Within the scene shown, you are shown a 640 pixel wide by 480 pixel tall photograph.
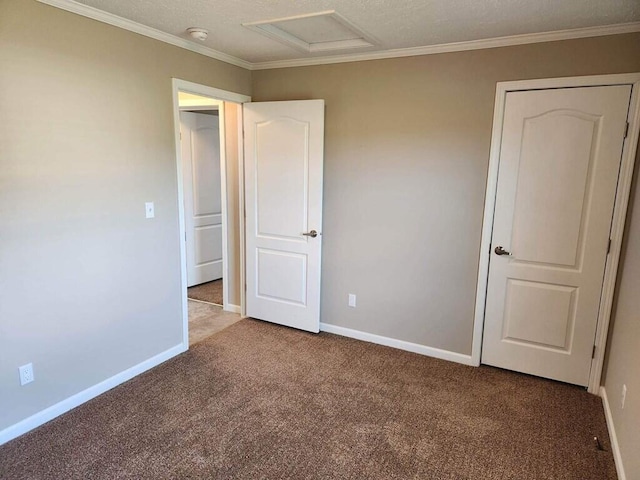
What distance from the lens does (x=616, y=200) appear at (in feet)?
8.53

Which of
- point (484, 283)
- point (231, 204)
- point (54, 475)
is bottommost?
point (54, 475)

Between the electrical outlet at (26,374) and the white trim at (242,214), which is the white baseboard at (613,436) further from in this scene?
the electrical outlet at (26,374)

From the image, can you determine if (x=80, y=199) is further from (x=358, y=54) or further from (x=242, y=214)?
(x=358, y=54)

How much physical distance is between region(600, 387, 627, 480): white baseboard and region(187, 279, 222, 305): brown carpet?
3.55 metres

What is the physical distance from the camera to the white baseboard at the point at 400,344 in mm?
3244

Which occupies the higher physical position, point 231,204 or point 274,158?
point 274,158

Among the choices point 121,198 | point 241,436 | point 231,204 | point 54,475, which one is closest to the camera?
point 54,475

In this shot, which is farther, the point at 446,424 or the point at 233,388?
the point at 233,388

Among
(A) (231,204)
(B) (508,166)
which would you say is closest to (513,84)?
(B) (508,166)

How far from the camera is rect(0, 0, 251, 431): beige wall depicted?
216cm

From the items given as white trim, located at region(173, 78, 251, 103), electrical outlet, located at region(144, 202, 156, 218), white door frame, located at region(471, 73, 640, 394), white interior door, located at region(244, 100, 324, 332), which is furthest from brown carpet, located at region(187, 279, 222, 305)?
white door frame, located at region(471, 73, 640, 394)

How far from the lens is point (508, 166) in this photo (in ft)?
9.43

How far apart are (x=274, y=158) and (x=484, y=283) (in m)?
2.04

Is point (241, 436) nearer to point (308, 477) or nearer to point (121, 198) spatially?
point (308, 477)
